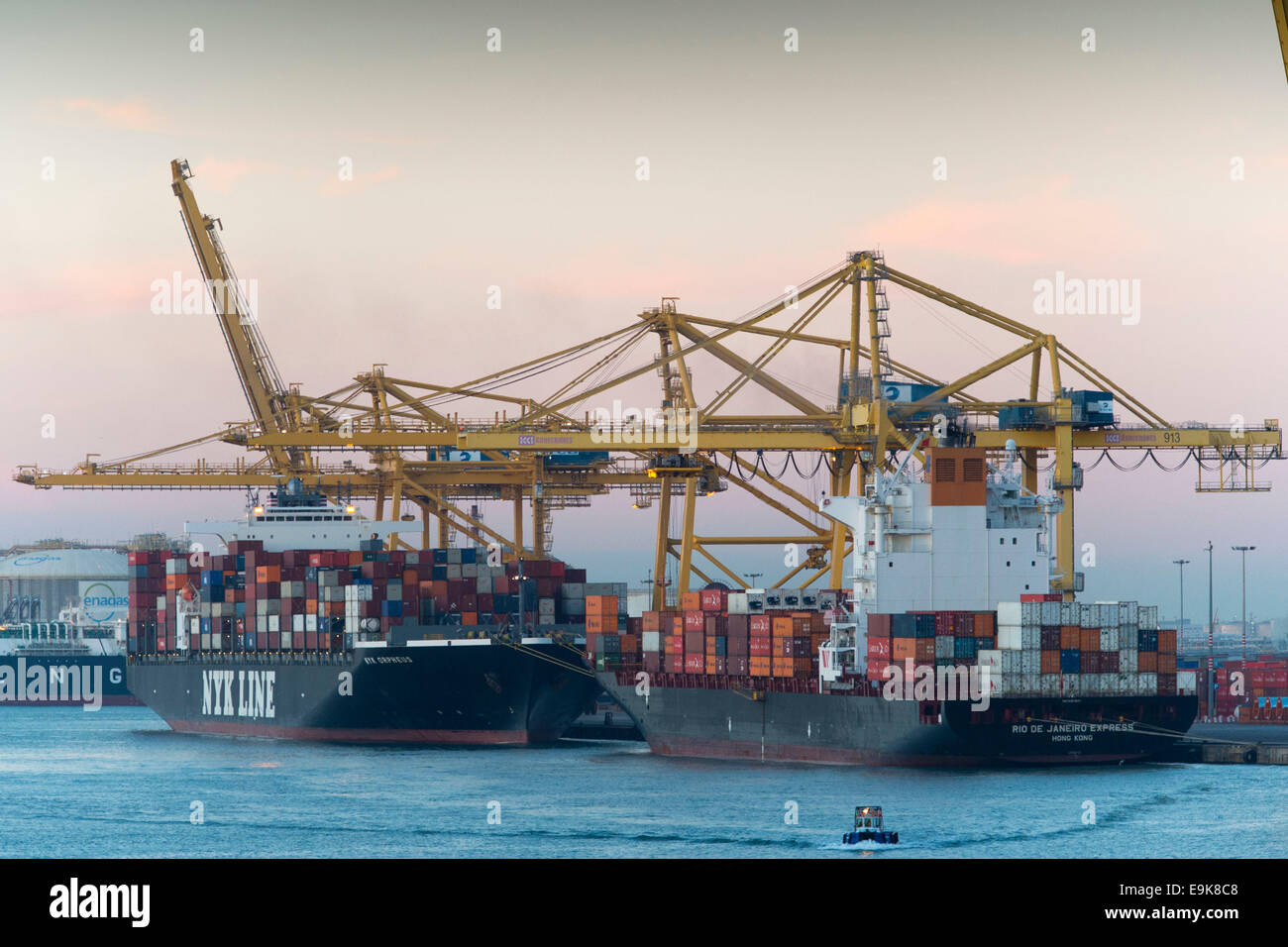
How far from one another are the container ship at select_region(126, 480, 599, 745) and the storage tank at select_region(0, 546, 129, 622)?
73.8 m

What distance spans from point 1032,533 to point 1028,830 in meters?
17.1

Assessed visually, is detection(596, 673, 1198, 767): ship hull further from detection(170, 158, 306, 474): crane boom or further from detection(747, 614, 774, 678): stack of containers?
detection(170, 158, 306, 474): crane boom

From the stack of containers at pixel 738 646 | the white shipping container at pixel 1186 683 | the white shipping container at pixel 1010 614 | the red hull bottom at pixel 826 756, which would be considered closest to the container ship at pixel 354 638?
the red hull bottom at pixel 826 756

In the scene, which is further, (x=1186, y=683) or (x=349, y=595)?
(x=349, y=595)

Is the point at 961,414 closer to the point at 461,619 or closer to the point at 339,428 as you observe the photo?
the point at 461,619

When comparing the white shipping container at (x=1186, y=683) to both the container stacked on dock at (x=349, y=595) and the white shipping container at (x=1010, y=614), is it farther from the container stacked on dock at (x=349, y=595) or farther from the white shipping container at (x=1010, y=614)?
the container stacked on dock at (x=349, y=595)

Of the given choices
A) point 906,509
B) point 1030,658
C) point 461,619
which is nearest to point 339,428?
point 461,619

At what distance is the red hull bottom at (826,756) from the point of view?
49.5 m

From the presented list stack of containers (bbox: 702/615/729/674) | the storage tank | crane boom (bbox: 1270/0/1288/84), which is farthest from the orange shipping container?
the storage tank

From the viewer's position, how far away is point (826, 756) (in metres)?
52.7

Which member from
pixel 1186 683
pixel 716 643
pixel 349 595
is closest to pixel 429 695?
pixel 349 595

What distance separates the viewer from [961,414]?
212 feet

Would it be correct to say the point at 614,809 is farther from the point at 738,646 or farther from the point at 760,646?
the point at 738,646

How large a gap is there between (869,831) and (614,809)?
917 cm
